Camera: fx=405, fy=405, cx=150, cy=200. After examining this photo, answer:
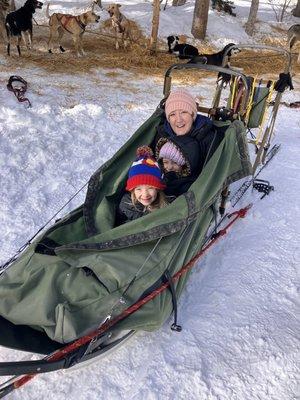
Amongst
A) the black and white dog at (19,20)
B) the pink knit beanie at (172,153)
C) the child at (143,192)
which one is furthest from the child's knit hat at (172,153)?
the black and white dog at (19,20)

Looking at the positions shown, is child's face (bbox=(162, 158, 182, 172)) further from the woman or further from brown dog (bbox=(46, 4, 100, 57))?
brown dog (bbox=(46, 4, 100, 57))

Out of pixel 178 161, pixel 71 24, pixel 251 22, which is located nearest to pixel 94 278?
pixel 178 161

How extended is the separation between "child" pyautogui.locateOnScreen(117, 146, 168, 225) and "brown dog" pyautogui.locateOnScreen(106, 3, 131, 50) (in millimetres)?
8014

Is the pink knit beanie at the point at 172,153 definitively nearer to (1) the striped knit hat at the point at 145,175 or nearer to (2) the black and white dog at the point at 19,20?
(1) the striped knit hat at the point at 145,175

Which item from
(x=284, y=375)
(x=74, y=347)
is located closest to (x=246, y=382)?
(x=284, y=375)

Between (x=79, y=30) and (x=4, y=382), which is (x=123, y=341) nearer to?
(x=4, y=382)

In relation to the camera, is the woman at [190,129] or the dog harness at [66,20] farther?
the dog harness at [66,20]

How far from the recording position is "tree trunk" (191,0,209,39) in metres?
11.6

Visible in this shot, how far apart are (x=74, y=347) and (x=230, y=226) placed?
2.15 meters

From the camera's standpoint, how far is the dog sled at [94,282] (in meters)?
2.17

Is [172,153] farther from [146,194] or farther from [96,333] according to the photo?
[96,333]

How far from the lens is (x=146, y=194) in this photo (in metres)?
2.87

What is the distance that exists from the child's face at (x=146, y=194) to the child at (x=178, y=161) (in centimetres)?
36

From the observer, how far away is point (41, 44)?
32.2ft
